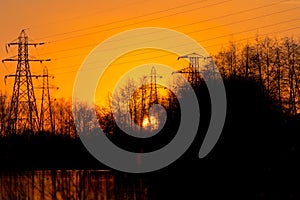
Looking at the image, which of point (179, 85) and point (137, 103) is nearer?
point (179, 85)

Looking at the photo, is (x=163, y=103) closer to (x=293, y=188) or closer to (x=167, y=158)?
(x=167, y=158)

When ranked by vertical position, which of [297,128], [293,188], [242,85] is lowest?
[293,188]

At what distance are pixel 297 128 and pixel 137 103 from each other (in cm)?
2521

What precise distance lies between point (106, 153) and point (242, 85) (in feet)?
25.3

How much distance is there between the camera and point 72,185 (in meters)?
34.0

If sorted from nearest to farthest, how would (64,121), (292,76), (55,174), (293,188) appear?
(293,188), (55,174), (292,76), (64,121)

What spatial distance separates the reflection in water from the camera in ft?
108

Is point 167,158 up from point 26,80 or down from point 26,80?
down

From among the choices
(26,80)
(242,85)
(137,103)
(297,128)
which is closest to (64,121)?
(137,103)

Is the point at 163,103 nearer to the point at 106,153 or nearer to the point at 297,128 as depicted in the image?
the point at 106,153

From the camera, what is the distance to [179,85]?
49312mm

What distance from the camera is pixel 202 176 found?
105ft

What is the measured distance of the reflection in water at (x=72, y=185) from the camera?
108 feet

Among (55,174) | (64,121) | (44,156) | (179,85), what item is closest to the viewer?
(55,174)
